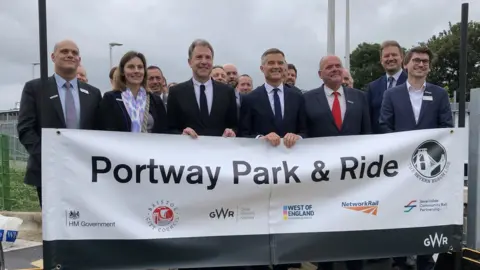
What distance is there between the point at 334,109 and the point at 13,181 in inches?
309

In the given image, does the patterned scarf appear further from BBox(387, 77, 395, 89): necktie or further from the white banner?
BBox(387, 77, 395, 89): necktie

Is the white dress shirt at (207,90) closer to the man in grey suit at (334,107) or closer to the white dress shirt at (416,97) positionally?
the man in grey suit at (334,107)

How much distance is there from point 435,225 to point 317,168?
107 cm

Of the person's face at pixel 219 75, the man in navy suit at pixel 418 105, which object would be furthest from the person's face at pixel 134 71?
the man in navy suit at pixel 418 105

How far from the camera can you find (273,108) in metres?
4.00

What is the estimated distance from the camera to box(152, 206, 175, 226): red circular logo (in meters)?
3.40

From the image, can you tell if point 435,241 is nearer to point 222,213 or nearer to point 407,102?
point 407,102

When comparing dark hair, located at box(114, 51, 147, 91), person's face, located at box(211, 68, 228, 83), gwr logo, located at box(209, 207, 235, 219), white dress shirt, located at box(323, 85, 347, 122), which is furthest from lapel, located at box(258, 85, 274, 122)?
person's face, located at box(211, 68, 228, 83)

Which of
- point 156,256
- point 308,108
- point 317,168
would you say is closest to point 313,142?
point 317,168

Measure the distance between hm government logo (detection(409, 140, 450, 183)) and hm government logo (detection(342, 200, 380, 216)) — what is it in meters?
0.41

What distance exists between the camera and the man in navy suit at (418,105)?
4.07m

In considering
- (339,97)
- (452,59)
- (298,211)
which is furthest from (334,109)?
(452,59)

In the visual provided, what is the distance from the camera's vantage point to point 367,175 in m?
3.73

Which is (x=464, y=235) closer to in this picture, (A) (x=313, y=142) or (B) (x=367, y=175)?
(B) (x=367, y=175)
